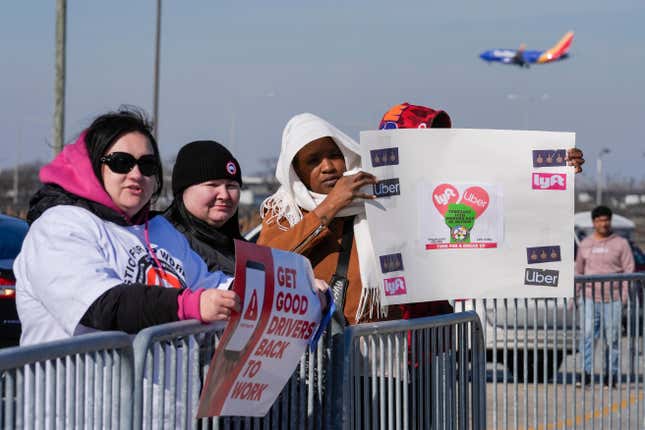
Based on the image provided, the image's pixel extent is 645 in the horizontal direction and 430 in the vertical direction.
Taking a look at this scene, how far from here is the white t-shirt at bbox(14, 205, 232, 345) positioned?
3.33m

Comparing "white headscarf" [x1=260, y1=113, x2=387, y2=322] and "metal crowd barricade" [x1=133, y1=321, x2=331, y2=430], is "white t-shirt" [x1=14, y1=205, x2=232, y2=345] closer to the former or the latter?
"metal crowd barricade" [x1=133, y1=321, x2=331, y2=430]

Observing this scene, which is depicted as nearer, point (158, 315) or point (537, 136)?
point (158, 315)

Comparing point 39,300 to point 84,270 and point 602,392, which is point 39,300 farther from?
point 602,392

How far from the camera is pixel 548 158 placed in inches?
190

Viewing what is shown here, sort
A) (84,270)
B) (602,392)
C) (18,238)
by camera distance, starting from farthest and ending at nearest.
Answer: (18,238) → (602,392) → (84,270)

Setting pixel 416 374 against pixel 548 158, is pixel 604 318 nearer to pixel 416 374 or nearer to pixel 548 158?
pixel 548 158

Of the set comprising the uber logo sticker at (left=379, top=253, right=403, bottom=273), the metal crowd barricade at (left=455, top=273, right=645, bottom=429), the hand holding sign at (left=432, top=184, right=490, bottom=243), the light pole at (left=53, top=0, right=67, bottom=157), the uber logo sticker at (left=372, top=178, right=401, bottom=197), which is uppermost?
the light pole at (left=53, top=0, right=67, bottom=157)

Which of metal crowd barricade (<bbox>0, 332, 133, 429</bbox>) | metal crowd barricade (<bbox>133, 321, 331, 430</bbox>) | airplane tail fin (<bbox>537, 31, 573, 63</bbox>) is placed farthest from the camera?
airplane tail fin (<bbox>537, 31, 573, 63</bbox>)

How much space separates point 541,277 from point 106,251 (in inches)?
78.5

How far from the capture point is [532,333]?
5.75 meters

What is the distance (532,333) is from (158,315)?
9.13ft

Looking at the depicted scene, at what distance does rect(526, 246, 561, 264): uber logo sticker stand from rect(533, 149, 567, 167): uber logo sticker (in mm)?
318

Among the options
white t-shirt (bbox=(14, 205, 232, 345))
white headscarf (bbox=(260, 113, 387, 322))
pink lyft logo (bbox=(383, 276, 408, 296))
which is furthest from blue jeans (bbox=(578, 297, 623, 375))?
white t-shirt (bbox=(14, 205, 232, 345))

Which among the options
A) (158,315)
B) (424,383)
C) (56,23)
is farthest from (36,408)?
(56,23)
